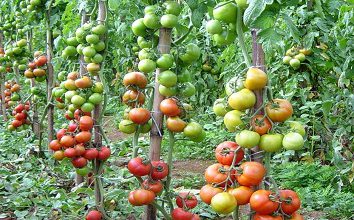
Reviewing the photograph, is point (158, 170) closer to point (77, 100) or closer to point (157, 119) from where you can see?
point (157, 119)

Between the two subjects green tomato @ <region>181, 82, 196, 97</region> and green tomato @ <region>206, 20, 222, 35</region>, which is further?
green tomato @ <region>181, 82, 196, 97</region>

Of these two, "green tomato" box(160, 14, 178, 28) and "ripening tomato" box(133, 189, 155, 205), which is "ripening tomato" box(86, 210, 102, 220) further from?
"green tomato" box(160, 14, 178, 28)

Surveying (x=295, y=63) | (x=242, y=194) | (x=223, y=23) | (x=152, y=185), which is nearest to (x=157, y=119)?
(x=152, y=185)

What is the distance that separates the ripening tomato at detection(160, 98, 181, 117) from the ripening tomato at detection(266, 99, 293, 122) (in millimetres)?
807

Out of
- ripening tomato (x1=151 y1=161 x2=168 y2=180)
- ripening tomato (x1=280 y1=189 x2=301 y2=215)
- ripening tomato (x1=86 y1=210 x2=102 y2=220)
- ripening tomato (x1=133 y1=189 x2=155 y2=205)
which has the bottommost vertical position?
ripening tomato (x1=86 y1=210 x2=102 y2=220)

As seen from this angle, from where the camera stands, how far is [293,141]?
1.58 metres

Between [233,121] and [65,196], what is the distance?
1.98m

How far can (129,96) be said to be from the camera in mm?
2578

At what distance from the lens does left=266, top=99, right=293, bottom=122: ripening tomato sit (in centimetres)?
165

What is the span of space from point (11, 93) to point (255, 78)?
233 inches

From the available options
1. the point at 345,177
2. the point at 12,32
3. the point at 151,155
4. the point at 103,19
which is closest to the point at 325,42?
the point at 345,177

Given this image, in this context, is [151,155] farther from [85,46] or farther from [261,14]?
[261,14]

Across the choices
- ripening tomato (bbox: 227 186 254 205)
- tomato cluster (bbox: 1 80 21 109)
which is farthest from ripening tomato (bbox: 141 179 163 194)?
tomato cluster (bbox: 1 80 21 109)

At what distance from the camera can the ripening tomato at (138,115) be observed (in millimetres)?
2447
